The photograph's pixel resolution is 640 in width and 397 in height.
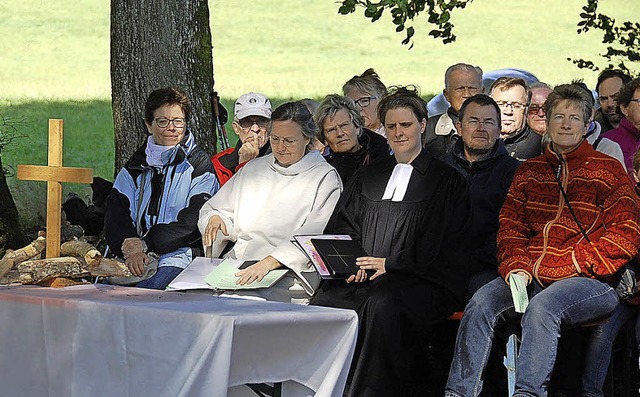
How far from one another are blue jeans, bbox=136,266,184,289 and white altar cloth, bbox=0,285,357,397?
3.61 ft

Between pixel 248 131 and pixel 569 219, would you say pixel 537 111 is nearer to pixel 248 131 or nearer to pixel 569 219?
pixel 569 219

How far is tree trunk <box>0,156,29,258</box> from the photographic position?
24.0 feet

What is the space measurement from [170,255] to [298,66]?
18138 mm

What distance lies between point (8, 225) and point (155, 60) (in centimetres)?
161

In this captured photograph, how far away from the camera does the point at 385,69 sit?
23.8m

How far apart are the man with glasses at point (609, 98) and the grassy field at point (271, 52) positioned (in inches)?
308

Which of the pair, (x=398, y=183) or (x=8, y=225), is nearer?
(x=398, y=183)

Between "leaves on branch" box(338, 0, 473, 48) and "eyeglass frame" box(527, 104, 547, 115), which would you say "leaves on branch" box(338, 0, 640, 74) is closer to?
"leaves on branch" box(338, 0, 473, 48)

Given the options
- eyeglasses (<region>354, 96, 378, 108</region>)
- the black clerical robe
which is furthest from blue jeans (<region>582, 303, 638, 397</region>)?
eyeglasses (<region>354, 96, 378, 108</region>)

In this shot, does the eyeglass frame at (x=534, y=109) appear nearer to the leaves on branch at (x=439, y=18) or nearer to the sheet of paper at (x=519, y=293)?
the leaves on branch at (x=439, y=18)

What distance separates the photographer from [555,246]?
5.34 m

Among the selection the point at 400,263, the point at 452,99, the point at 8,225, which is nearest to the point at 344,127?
the point at 452,99

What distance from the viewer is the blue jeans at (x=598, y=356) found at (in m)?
5.27

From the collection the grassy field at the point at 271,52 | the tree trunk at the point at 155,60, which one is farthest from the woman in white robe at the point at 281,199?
the grassy field at the point at 271,52
